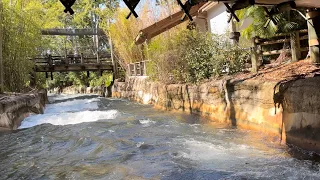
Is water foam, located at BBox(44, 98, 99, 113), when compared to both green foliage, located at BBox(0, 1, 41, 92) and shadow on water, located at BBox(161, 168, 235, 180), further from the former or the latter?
shadow on water, located at BBox(161, 168, 235, 180)

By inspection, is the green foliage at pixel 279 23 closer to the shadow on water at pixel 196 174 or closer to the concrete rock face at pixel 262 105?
the concrete rock face at pixel 262 105

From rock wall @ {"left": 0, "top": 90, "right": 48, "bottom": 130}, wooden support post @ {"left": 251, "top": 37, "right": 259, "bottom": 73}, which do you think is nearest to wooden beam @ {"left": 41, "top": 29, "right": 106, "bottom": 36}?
rock wall @ {"left": 0, "top": 90, "right": 48, "bottom": 130}

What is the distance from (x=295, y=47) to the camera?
8039 mm

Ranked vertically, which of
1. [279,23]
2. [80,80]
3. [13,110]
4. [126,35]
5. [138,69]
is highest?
[126,35]

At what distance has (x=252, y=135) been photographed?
6.44 m

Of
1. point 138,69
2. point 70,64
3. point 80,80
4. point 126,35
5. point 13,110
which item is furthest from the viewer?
point 80,80

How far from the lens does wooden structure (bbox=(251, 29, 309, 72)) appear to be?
26.4ft

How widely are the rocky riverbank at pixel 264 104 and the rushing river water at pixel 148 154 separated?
32 centimetres

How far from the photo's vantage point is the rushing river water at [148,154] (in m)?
4.60

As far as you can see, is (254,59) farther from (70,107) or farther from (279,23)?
(70,107)

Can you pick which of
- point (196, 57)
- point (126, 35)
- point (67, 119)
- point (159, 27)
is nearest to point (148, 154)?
point (196, 57)

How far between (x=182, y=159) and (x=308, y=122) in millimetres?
2119

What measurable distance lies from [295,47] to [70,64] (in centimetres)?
1701

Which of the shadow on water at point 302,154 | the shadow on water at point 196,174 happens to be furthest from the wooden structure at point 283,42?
the shadow on water at point 196,174
